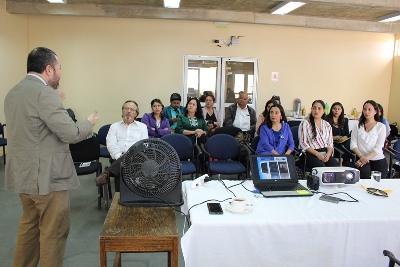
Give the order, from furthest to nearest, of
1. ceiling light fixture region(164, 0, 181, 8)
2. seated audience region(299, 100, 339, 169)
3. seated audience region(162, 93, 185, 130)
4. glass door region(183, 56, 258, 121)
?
glass door region(183, 56, 258, 121), ceiling light fixture region(164, 0, 181, 8), seated audience region(162, 93, 185, 130), seated audience region(299, 100, 339, 169)

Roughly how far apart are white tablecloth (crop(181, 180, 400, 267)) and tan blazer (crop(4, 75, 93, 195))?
0.79 meters

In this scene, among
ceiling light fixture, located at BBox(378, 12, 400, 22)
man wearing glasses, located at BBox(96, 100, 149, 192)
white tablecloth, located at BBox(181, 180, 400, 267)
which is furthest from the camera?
ceiling light fixture, located at BBox(378, 12, 400, 22)

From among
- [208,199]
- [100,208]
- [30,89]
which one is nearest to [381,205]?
[208,199]

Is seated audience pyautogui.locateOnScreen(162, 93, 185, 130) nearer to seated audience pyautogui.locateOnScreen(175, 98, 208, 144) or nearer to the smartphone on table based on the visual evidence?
seated audience pyautogui.locateOnScreen(175, 98, 208, 144)

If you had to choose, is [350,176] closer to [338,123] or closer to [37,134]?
[37,134]

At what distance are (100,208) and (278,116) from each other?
222 cm

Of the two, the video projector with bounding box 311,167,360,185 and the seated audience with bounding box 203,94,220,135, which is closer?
the video projector with bounding box 311,167,360,185

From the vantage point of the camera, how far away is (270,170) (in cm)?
221

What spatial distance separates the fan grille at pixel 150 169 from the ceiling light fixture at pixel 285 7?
465 centimetres

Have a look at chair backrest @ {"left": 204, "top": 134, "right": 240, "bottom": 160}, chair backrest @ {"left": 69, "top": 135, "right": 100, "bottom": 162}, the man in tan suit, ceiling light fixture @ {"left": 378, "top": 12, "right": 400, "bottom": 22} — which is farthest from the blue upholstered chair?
ceiling light fixture @ {"left": 378, "top": 12, "right": 400, "bottom": 22}

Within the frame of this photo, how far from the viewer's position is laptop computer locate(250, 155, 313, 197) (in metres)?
2.17

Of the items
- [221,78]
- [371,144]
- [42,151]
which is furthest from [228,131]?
[42,151]

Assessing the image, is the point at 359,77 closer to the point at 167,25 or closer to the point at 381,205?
the point at 167,25

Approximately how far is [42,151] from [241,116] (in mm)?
3926
